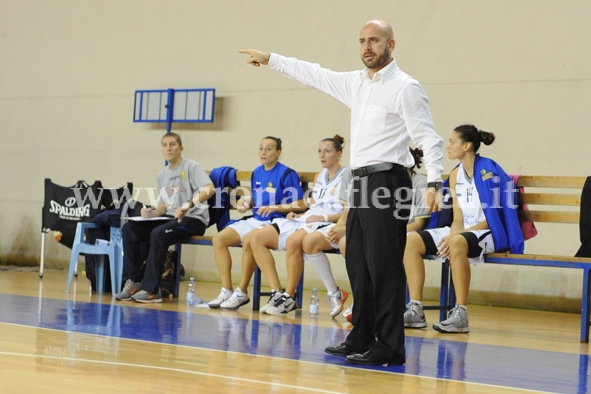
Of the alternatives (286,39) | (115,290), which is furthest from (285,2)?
(115,290)

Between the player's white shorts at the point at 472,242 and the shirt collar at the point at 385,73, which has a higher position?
the shirt collar at the point at 385,73

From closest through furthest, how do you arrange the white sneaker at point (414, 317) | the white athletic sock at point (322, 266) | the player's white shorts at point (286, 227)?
the white sneaker at point (414, 317) → the white athletic sock at point (322, 266) → the player's white shorts at point (286, 227)

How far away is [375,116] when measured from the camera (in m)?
3.61

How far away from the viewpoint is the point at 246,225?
235 inches

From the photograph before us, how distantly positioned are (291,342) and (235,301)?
173 cm

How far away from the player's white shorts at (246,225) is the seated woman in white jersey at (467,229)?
1.25 meters

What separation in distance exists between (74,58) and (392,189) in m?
7.07

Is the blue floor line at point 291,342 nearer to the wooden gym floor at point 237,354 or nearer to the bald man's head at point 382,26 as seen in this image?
the wooden gym floor at point 237,354

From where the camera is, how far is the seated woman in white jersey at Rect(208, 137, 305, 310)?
580 cm

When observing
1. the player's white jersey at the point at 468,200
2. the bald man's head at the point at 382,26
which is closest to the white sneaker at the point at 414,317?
the player's white jersey at the point at 468,200

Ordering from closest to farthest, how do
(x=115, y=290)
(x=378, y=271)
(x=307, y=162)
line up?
(x=378, y=271) < (x=115, y=290) < (x=307, y=162)

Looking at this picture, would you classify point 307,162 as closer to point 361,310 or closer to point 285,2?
point 285,2

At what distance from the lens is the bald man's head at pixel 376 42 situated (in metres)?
3.55

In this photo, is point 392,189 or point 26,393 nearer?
point 26,393
